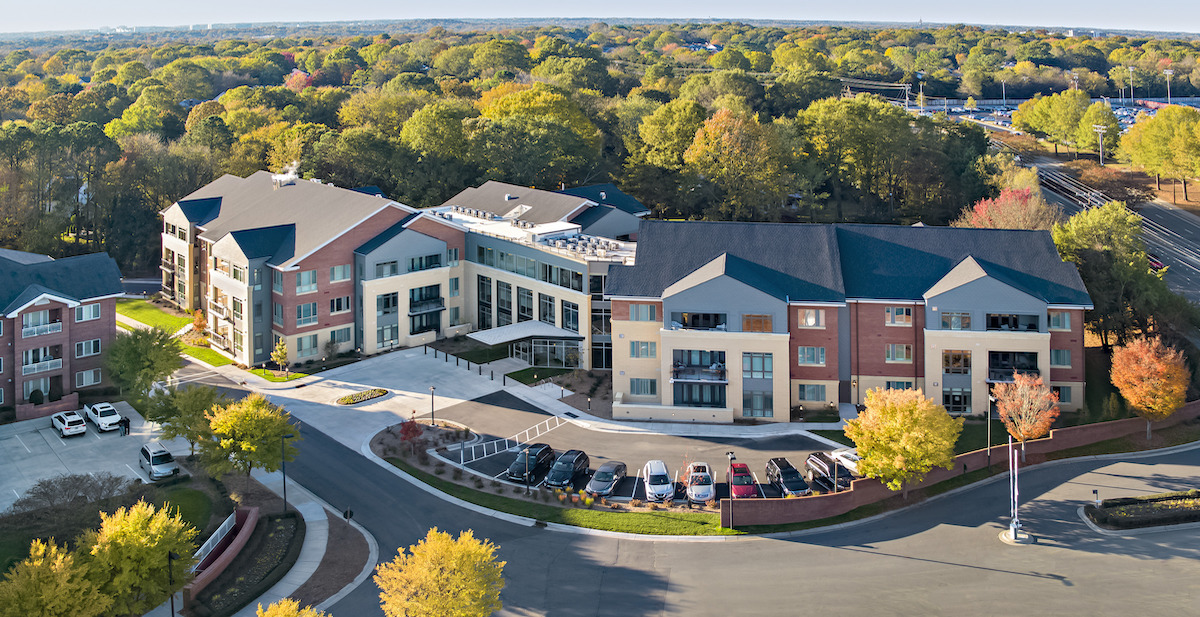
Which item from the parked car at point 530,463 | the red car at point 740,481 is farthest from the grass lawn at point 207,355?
the red car at point 740,481

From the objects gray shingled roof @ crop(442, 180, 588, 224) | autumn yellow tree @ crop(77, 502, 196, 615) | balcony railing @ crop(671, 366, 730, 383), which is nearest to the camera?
autumn yellow tree @ crop(77, 502, 196, 615)

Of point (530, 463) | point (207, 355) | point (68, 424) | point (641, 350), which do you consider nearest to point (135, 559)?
point (530, 463)

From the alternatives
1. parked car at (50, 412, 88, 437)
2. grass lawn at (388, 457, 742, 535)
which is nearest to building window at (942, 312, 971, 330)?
Answer: grass lawn at (388, 457, 742, 535)

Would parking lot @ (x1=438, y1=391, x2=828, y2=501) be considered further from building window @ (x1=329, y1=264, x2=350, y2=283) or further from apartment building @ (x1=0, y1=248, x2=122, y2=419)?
apartment building @ (x1=0, y1=248, x2=122, y2=419)

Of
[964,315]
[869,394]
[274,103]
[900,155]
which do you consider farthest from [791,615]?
[274,103]

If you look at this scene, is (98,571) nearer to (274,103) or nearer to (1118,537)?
(1118,537)

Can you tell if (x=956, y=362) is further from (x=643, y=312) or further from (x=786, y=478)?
(x=643, y=312)

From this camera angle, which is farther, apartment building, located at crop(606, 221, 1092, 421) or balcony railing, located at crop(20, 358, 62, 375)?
balcony railing, located at crop(20, 358, 62, 375)
